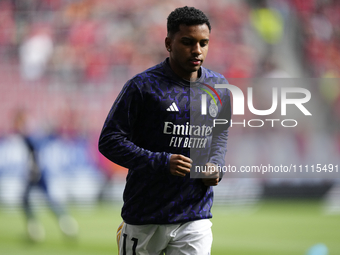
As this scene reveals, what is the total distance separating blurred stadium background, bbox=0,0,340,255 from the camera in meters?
7.04

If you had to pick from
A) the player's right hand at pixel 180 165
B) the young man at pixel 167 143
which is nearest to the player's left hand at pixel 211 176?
the young man at pixel 167 143

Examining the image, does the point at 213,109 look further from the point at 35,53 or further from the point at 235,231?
the point at 35,53

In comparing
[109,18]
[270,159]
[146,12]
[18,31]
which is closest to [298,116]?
[270,159]

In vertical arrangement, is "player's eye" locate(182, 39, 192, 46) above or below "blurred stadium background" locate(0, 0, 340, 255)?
below

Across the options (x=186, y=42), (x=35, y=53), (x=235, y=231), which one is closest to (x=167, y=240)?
(x=186, y=42)

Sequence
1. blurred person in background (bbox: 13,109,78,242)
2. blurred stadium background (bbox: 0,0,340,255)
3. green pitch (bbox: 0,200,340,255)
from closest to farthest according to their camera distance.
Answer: green pitch (bbox: 0,200,340,255) → blurred person in background (bbox: 13,109,78,242) → blurred stadium background (bbox: 0,0,340,255)

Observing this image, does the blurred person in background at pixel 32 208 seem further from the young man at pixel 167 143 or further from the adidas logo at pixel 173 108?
the adidas logo at pixel 173 108

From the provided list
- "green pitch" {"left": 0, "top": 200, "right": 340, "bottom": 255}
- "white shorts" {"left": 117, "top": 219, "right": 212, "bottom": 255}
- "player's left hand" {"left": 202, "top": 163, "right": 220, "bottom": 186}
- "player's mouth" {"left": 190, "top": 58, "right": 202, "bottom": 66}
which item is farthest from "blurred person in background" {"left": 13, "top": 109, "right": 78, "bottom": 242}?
"player's mouth" {"left": 190, "top": 58, "right": 202, "bottom": 66}

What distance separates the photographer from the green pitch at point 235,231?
4973 mm

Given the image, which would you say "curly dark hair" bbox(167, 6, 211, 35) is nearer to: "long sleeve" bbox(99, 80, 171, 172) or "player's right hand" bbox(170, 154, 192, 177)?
"long sleeve" bbox(99, 80, 171, 172)

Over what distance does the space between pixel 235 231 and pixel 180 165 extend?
4.23 meters

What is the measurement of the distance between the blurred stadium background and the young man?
4169 mm

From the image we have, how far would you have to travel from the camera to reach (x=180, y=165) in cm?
184

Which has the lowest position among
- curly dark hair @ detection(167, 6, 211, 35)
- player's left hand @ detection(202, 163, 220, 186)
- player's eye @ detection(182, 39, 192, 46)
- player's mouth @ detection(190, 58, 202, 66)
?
player's left hand @ detection(202, 163, 220, 186)
